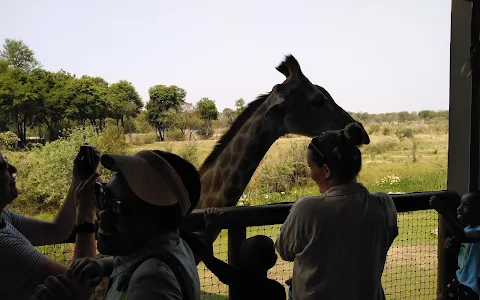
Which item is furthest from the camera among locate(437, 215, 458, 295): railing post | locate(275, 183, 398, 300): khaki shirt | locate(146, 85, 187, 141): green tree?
locate(146, 85, 187, 141): green tree

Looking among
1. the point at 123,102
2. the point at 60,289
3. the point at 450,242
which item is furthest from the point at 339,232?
the point at 123,102

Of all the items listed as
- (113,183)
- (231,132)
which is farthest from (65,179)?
(113,183)

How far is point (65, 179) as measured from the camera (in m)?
6.69

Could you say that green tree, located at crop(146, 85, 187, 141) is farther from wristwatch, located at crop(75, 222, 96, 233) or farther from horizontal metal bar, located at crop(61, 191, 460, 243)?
wristwatch, located at crop(75, 222, 96, 233)

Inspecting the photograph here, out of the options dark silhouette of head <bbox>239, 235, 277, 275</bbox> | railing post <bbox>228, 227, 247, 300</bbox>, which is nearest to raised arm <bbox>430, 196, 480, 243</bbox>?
railing post <bbox>228, 227, 247, 300</bbox>

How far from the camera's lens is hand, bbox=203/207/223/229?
181 cm

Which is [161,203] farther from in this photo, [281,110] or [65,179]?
[65,179]

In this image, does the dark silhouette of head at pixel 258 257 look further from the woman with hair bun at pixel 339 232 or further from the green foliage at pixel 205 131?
the green foliage at pixel 205 131

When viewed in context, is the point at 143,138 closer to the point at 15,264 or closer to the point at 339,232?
the point at 339,232

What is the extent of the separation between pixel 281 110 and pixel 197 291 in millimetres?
2560

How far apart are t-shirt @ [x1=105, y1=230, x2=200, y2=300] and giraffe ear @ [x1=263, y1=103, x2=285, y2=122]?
2.35 metres

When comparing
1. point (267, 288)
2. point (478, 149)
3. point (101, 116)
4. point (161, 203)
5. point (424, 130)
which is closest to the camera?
point (161, 203)

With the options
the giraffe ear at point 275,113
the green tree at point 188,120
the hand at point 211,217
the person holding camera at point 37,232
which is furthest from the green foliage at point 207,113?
the person holding camera at point 37,232

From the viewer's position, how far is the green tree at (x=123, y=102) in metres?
9.23
